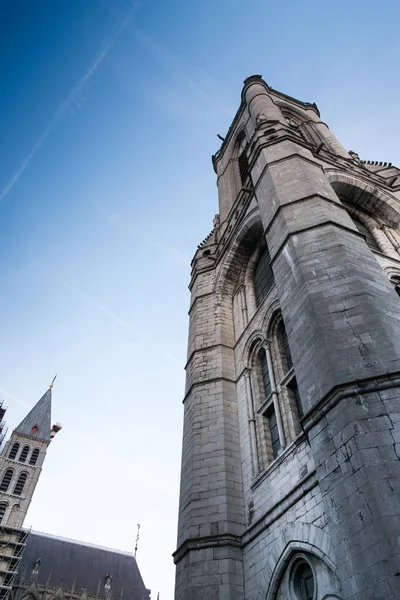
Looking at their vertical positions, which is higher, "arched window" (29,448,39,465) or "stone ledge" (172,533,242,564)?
"arched window" (29,448,39,465)

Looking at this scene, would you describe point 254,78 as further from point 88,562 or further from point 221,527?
point 88,562

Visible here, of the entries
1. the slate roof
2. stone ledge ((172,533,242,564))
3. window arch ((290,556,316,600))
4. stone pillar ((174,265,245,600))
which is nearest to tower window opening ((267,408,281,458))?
stone pillar ((174,265,245,600))

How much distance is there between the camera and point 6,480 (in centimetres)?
4025

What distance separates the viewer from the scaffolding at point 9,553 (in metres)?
31.6

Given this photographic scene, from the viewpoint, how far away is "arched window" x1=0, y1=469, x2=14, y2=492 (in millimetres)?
39331

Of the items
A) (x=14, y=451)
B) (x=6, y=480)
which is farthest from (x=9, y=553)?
(x=14, y=451)

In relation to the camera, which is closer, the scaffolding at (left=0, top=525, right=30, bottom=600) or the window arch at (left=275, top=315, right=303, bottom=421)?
the window arch at (left=275, top=315, right=303, bottom=421)

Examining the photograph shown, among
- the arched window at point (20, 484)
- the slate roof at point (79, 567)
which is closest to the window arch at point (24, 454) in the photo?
the arched window at point (20, 484)

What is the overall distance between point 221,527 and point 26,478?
39.7 m

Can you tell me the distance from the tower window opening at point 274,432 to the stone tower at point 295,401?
0.10 ft

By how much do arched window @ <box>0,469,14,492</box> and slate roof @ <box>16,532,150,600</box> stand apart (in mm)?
4825

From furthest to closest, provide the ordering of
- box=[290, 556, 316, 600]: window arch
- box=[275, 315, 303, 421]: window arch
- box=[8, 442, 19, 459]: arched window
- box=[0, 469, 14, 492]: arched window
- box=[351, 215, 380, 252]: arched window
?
box=[8, 442, 19, 459]: arched window → box=[0, 469, 14, 492]: arched window → box=[351, 215, 380, 252]: arched window → box=[275, 315, 303, 421]: window arch → box=[290, 556, 316, 600]: window arch

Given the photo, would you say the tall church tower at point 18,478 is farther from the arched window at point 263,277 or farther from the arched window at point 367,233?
the arched window at point 367,233

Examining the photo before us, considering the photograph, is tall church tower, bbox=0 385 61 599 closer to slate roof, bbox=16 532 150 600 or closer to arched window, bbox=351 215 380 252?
slate roof, bbox=16 532 150 600
